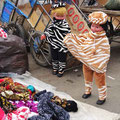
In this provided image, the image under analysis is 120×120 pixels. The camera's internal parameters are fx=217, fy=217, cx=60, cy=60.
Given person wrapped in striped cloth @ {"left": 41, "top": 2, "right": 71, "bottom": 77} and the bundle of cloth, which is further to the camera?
person wrapped in striped cloth @ {"left": 41, "top": 2, "right": 71, "bottom": 77}

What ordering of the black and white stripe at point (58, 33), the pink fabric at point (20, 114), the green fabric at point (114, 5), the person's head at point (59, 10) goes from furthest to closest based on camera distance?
the green fabric at point (114, 5), the black and white stripe at point (58, 33), the person's head at point (59, 10), the pink fabric at point (20, 114)

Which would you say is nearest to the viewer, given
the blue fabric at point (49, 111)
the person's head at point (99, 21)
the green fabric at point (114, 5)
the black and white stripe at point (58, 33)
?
the blue fabric at point (49, 111)

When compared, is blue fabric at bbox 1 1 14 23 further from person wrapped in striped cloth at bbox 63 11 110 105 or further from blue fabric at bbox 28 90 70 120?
blue fabric at bbox 28 90 70 120

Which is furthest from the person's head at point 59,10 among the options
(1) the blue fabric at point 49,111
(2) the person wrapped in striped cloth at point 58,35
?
(1) the blue fabric at point 49,111

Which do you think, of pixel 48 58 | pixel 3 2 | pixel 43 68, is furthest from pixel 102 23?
pixel 3 2

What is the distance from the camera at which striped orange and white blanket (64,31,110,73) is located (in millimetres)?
3045

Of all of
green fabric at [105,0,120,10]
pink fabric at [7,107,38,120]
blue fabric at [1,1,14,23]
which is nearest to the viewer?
pink fabric at [7,107,38,120]

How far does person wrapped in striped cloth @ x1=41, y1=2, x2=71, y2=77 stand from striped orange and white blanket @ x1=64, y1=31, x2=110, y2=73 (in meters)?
1.04

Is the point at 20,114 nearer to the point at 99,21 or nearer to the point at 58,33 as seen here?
the point at 99,21

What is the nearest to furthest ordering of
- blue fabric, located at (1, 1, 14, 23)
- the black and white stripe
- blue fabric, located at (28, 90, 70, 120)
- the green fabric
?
blue fabric, located at (28, 90, 70, 120)
the black and white stripe
the green fabric
blue fabric, located at (1, 1, 14, 23)

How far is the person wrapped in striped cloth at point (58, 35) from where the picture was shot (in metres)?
4.08

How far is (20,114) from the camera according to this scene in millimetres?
2557

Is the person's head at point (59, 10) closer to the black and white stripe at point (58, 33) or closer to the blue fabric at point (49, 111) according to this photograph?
the black and white stripe at point (58, 33)

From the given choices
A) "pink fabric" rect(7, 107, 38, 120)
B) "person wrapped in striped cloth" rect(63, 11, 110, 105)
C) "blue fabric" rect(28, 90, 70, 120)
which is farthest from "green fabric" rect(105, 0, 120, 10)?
"pink fabric" rect(7, 107, 38, 120)
